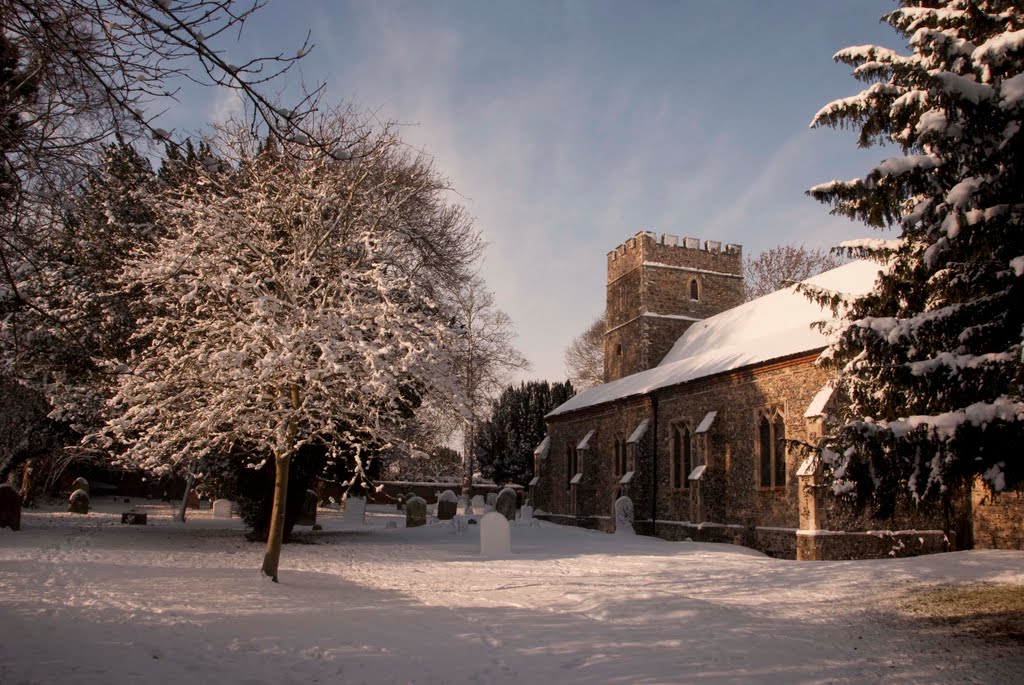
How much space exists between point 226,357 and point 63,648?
16.1 feet

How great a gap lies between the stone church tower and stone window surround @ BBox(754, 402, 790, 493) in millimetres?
12062

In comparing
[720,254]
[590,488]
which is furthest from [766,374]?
[720,254]

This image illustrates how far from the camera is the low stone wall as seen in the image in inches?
674

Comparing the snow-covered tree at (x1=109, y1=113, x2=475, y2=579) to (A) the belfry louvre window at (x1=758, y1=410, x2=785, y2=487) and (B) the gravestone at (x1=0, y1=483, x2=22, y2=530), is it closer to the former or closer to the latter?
(B) the gravestone at (x1=0, y1=483, x2=22, y2=530)

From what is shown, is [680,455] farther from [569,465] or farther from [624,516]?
[569,465]

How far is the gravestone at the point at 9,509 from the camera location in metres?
17.8

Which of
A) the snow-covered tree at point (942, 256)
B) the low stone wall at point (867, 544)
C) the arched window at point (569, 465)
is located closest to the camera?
the snow-covered tree at point (942, 256)

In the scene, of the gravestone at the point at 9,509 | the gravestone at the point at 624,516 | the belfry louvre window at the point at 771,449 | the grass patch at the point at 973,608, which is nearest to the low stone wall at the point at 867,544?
the belfry louvre window at the point at 771,449

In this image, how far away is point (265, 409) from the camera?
11.4m

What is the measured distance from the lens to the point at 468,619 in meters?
8.77

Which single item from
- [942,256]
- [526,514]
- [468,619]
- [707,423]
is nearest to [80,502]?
[526,514]

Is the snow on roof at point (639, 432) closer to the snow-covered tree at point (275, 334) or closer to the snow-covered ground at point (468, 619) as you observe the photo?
the snow-covered ground at point (468, 619)

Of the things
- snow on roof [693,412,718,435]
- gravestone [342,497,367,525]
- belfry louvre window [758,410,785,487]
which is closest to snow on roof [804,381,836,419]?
belfry louvre window [758,410,785,487]

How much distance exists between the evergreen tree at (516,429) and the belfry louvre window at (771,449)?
68.2ft
